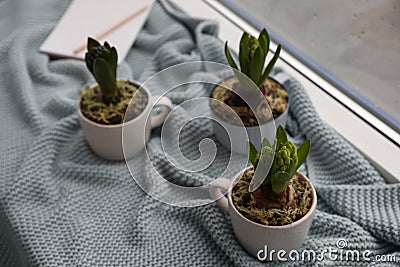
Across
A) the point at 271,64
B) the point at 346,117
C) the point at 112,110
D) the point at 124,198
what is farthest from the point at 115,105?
the point at 346,117

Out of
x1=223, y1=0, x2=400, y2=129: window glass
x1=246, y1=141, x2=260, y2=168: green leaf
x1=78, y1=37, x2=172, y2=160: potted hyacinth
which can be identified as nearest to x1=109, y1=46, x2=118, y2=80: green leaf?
x1=78, y1=37, x2=172, y2=160: potted hyacinth

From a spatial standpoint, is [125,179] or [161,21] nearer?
[125,179]

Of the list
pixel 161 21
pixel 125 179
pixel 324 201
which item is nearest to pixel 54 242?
pixel 125 179

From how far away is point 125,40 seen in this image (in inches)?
43.7

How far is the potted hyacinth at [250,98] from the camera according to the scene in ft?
2.68

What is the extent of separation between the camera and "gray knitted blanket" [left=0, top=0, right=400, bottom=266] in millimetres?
785

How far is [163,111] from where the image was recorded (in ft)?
3.07

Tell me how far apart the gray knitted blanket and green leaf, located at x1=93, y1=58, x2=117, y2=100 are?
0.34 ft

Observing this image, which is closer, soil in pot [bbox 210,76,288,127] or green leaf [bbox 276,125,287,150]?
green leaf [bbox 276,125,287,150]

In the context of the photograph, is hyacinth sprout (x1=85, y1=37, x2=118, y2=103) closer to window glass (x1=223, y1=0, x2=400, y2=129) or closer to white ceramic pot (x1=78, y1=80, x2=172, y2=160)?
white ceramic pot (x1=78, y1=80, x2=172, y2=160)

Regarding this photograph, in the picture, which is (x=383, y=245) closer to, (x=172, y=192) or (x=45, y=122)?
(x=172, y=192)

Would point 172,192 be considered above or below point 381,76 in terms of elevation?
below

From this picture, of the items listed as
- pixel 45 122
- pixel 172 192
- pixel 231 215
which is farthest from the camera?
pixel 45 122

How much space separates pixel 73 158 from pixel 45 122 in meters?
0.09
